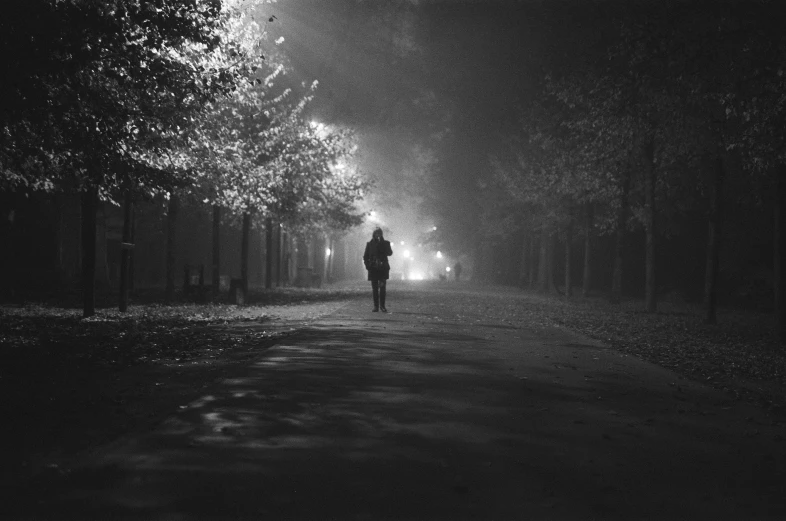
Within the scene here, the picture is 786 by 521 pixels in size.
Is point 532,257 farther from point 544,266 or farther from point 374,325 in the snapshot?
point 374,325

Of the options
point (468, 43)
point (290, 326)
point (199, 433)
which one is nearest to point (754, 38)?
point (290, 326)

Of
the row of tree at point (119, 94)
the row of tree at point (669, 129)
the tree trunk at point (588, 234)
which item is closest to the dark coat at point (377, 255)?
the row of tree at point (119, 94)

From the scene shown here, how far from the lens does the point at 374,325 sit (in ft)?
57.2

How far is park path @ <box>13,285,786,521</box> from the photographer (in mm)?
4793

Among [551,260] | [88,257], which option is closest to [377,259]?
[88,257]

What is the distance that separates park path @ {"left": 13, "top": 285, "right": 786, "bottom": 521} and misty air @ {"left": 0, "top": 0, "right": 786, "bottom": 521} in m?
0.03

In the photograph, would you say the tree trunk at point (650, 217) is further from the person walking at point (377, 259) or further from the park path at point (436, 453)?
the park path at point (436, 453)

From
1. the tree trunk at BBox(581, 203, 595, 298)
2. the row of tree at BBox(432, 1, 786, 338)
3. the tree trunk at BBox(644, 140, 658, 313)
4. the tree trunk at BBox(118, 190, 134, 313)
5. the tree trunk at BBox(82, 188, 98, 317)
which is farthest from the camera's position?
the tree trunk at BBox(581, 203, 595, 298)

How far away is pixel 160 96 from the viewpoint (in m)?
15.9

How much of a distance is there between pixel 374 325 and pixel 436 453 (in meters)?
11.5

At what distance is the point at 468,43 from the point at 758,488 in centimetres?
4392

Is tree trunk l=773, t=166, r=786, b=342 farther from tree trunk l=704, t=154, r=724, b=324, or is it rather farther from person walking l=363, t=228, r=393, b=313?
person walking l=363, t=228, r=393, b=313

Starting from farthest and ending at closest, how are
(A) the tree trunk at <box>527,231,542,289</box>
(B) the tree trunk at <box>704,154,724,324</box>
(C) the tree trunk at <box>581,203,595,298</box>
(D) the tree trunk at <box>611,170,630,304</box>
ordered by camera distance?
(A) the tree trunk at <box>527,231,542,289</box> → (C) the tree trunk at <box>581,203,595,298</box> → (D) the tree trunk at <box>611,170,630,304</box> → (B) the tree trunk at <box>704,154,724,324</box>

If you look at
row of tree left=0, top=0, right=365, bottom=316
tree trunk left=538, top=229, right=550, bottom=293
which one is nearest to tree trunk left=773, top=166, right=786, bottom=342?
row of tree left=0, top=0, right=365, bottom=316
